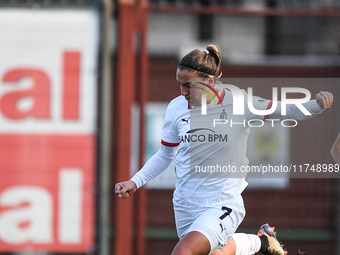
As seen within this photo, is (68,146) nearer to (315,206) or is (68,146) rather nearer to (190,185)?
(190,185)

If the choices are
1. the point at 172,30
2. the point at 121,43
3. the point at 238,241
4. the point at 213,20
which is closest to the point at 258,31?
the point at 213,20

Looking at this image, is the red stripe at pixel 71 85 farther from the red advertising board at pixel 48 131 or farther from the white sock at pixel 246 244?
the white sock at pixel 246 244

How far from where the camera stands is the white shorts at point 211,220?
2938mm

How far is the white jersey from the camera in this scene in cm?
295

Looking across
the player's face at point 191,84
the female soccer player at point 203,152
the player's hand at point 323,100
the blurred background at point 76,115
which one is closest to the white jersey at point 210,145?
the female soccer player at point 203,152

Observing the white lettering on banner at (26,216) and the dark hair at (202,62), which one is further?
the white lettering on banner at (26,216)

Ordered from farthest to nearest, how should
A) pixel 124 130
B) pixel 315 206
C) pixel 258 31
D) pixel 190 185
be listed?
pixel 258 31
pixel 315 206
pixel 124 130
pixel 190 185

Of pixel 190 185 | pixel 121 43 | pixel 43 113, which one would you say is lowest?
pixel 190 185

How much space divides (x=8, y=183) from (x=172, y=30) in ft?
8.14

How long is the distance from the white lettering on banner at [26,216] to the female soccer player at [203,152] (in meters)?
1.65

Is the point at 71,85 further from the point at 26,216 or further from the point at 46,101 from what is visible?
the point at 26,216

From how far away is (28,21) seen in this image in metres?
4.43

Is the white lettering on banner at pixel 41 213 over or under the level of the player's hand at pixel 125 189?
under

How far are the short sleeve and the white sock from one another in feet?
2.72
